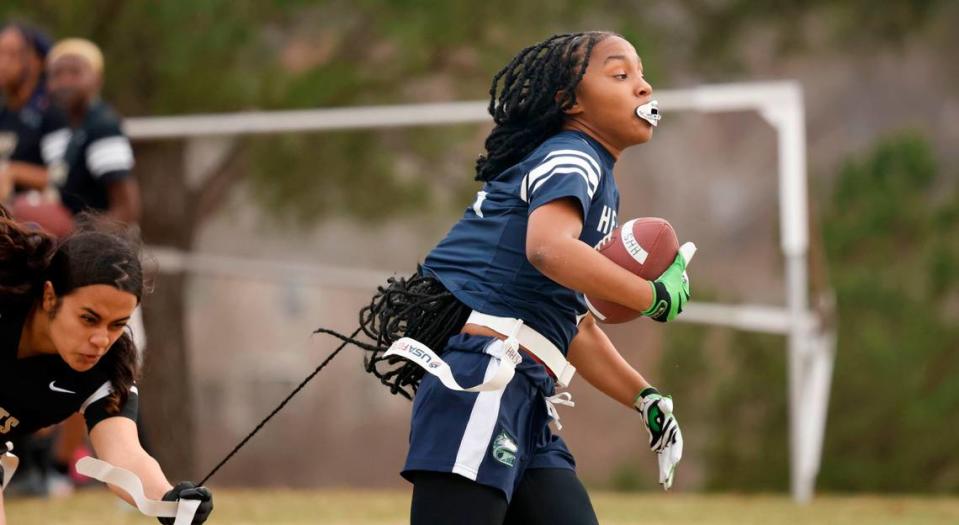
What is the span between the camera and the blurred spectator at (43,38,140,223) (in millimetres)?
6766

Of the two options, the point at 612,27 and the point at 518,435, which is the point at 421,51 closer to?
the point at 612,27

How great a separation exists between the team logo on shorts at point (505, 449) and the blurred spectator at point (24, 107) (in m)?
4.27

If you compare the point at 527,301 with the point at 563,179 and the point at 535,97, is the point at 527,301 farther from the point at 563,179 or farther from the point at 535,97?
the point at 535,97

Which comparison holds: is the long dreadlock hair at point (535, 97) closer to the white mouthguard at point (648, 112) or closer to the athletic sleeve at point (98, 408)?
the white mouthguard at point (648, 112)

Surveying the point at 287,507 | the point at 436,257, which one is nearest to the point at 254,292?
the point at 287,507

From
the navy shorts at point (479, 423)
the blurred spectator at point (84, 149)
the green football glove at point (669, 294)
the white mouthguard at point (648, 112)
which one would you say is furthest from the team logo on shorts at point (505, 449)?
the blurred spectator at point (84, 149)

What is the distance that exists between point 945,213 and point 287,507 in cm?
672

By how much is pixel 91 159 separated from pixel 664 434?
398 cm

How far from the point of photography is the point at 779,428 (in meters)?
11.2

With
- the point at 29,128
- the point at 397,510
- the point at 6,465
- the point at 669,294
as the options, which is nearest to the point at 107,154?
the point at 29,128

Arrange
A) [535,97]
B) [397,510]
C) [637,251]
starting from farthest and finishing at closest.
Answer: [397,510] < [535,97] < [637,251]

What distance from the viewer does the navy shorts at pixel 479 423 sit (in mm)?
3213

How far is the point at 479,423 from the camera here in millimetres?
3230

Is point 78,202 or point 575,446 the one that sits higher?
point 78,202
